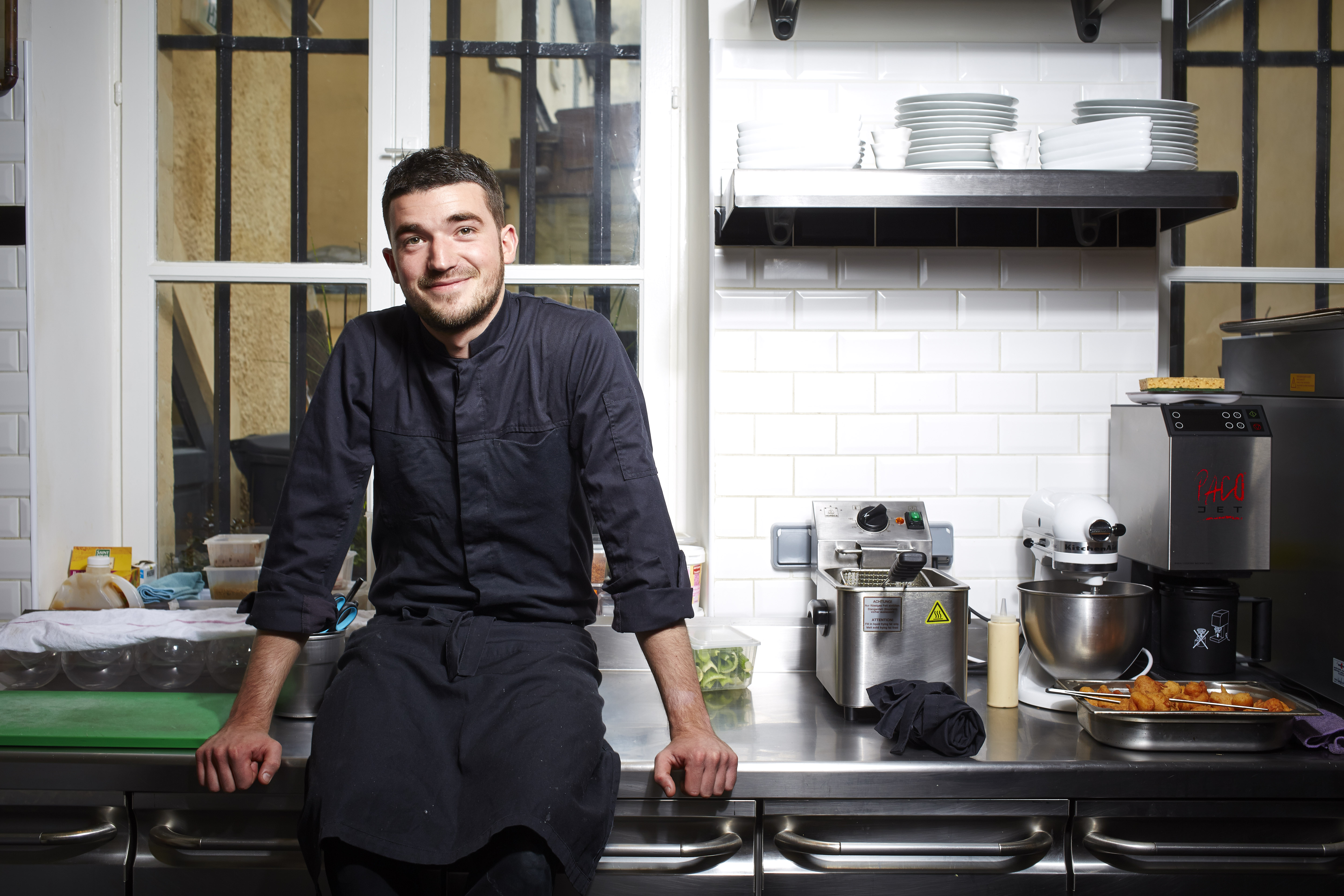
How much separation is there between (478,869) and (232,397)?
1.63 metres

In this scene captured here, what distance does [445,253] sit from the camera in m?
1.58

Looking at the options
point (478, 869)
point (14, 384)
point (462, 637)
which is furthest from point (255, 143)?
point (478, 869)

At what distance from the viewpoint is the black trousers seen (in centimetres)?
131

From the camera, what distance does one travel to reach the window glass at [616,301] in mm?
2461

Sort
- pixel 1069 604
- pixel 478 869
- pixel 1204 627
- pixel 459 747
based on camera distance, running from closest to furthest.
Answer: pixel 478 869 < pixel 459 747 < pixel 1069 604 < pixel 1204 627

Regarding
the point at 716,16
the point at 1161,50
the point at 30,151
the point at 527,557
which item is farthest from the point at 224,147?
the point at 1161,50

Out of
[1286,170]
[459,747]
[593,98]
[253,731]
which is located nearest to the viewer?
[459,747]

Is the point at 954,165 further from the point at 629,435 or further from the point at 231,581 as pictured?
the point at 231,581

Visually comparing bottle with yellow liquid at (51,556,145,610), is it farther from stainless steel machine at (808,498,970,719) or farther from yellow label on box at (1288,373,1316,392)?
yellow label on box at (1288,373,1316,392)

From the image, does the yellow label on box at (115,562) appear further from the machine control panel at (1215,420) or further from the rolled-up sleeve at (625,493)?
the machine control panel at (1215,420)

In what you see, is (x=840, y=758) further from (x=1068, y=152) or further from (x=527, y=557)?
(x=1068, y=152)

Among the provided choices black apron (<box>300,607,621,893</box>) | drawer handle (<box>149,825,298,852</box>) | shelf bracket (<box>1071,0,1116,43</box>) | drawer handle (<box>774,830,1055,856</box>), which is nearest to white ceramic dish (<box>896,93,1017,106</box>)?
shelf bracket (<box>1071,0,1116,43</box>)

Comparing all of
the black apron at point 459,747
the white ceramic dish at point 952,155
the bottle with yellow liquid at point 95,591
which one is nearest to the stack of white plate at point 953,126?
the white ceramic dish at point 952,155

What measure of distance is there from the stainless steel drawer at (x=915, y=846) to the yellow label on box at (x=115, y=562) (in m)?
1.64
